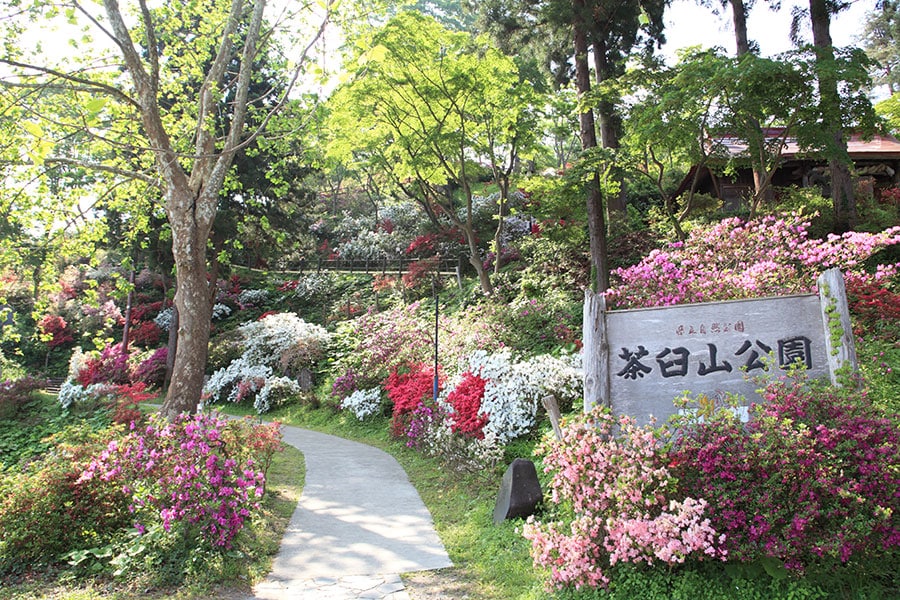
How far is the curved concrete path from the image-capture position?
447 cm

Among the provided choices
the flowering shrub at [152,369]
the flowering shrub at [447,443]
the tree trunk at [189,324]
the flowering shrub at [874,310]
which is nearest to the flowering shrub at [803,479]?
the flowering shrub at [447,443]

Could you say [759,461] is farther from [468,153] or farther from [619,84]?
[468,153]

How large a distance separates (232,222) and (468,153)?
7367mm

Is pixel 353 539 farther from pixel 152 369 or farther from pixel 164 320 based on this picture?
pixel 164 320

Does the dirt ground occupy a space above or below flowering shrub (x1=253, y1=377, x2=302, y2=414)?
below

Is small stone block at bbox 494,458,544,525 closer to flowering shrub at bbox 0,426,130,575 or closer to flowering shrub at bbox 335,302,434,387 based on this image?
flowering shrub at bbox 0,426,130,575

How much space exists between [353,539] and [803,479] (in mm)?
3796

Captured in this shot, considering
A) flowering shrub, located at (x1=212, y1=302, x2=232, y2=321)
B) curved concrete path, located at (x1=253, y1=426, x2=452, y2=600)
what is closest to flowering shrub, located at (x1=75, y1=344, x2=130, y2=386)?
flowering shrub, located at (x1=212, y1=302, x2=232, y2=321)

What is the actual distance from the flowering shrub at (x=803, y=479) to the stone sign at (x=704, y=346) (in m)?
0.63

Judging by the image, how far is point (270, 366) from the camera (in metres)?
16.7

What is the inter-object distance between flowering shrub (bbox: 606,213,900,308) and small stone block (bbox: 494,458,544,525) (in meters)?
2.46

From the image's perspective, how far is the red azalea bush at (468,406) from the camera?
792 cm

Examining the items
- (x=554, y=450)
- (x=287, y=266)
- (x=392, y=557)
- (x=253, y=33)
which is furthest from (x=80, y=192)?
(x=287, y=266)

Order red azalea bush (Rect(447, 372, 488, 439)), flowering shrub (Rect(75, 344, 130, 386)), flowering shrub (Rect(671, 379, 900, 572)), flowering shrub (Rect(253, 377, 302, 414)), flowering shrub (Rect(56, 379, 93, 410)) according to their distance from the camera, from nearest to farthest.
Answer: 1. flowering shrub (Rect(671, 379, 900, 572))
2. red azalea bush (Rect(447, 372, 488, 439))
3. flowering shrub (Rect(56, 379, 93, 410))
4. flowering shrub (Rect(253, 377, 302, 414))
5. flowering shrub (Rect(75, 344, 130, 386))
